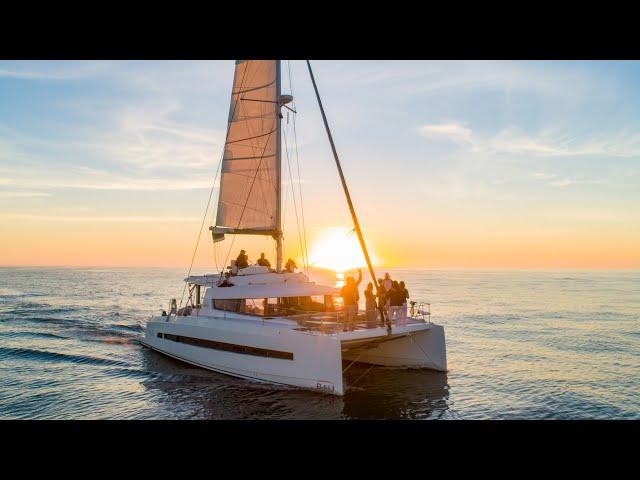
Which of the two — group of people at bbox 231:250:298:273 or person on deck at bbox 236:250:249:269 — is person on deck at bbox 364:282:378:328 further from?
person on deck at bbox 236:250:249:269

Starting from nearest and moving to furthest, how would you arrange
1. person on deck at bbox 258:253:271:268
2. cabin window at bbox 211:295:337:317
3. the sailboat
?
1. the sailboat
2. cabin window at bbox 211:295:337:317
3. person on deck at bbox 258:253:271:268

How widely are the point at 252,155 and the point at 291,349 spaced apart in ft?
31.6

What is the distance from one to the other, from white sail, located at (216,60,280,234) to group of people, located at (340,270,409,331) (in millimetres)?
5462

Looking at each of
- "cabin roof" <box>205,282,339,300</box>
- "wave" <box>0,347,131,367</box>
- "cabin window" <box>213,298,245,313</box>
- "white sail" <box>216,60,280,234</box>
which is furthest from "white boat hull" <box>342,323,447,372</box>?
"wave" <box>0,347,131,367</box>

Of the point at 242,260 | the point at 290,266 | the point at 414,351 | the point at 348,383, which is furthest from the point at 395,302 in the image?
the point at 242,260

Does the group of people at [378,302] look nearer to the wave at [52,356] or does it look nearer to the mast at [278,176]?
the mast at [278,176]

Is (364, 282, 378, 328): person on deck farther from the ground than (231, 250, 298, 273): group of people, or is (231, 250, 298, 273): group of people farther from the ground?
(231, 250, 298, 273): group of people

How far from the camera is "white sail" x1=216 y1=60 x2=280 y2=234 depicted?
1966cm

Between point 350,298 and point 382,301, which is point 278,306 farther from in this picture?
point 382,301

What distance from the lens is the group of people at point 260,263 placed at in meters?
18.5
